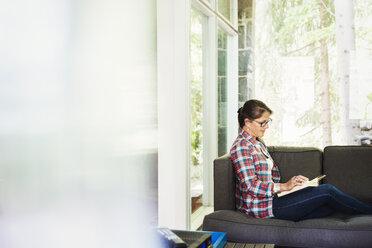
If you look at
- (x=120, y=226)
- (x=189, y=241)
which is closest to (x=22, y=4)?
(x=189, y=241)

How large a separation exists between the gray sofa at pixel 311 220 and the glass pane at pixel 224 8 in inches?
77.5

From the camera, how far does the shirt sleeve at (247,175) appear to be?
248 centimetres

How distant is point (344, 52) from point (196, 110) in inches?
82.4

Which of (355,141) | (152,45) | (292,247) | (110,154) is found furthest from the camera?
(355,141)

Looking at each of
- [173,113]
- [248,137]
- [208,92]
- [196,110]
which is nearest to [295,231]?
[248,137]

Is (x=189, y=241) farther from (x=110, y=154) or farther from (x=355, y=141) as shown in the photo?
(x=355, y=141)

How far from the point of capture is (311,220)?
7.89 feet

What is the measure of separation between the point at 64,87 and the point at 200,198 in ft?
8.36

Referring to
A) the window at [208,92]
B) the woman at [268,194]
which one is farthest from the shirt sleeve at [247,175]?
the window at [208,92]

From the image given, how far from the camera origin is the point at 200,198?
12.8ft

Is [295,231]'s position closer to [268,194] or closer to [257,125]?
[268,194]

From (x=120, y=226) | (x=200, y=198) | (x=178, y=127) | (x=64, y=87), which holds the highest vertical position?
(x=64, y=87)

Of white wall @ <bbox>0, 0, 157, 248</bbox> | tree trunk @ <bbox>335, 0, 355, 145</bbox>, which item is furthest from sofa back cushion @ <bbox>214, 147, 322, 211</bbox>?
tree trunk @ <bbox>335, 0, 355, 145</bbox>

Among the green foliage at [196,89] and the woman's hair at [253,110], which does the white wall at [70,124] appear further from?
the green foliage at [196,89]
